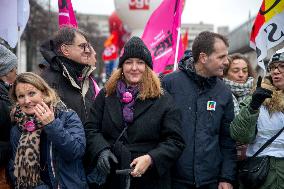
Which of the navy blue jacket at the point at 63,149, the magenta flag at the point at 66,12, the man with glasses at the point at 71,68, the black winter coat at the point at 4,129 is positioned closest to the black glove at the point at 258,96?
the navy blue jacket at the point at 63,149

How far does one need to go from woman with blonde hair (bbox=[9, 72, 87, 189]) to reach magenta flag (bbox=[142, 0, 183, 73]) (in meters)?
→ 2.35

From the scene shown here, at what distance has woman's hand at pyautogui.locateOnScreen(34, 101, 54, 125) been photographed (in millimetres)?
→ 3103

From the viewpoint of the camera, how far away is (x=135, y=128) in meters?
3.32

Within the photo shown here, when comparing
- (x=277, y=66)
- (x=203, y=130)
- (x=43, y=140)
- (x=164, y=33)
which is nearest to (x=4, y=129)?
(x=43, y=140)

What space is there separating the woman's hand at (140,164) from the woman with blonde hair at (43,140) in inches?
15.9

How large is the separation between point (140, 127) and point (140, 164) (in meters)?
0.30

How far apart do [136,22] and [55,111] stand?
7373mm

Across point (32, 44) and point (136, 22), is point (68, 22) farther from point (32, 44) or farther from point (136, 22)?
point (32, 44)

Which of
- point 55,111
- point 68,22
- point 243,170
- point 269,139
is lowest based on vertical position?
point 243,170

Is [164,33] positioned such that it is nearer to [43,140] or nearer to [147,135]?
[147,135]

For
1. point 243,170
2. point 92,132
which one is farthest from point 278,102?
point 92,132

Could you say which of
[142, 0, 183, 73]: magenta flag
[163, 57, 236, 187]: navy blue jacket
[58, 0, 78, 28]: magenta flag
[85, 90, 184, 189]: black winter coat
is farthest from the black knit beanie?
[58, 0, 78, 28]: magenta flag

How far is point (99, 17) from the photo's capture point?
107 metres

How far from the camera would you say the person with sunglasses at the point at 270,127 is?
3.50 metres
